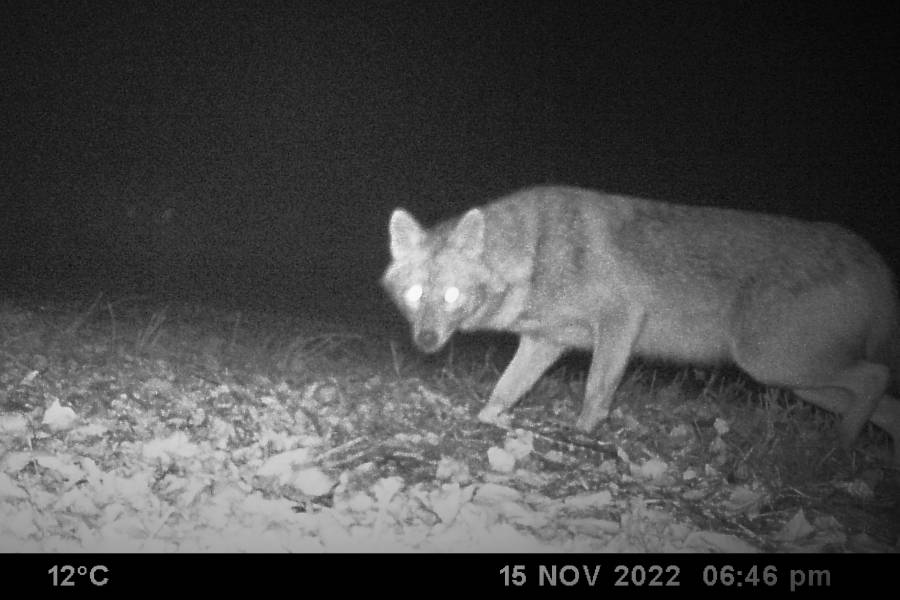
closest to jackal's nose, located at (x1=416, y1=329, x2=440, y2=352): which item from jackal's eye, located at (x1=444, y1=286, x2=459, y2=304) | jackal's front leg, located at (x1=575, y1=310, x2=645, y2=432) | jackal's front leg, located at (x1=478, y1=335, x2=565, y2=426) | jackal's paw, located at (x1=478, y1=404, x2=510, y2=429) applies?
jackal's eye, located at (x1=444, y1=286, x2=459, y2=304)

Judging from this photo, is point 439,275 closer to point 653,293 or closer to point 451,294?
point 451,294

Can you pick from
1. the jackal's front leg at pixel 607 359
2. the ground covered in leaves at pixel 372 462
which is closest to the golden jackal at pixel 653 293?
the jackal's front leg at pixel 607 359

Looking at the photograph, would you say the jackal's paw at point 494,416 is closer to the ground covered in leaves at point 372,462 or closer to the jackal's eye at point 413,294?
the ground covered in leaves at point 372,462

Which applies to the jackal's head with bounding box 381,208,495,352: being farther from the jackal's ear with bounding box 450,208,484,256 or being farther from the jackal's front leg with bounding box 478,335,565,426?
the jackal's front leg with bounding box 478,335,565,426

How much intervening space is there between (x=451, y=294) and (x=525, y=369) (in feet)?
2.99

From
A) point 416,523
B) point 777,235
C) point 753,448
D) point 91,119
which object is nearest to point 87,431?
point 416,523

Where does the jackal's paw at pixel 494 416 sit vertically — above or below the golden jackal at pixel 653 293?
below

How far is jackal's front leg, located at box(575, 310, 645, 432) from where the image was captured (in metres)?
4.63

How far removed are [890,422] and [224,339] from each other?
15.0 feet

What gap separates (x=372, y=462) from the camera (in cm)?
361

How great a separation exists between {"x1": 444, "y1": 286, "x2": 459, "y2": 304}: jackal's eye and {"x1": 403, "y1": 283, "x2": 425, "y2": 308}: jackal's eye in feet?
0.48

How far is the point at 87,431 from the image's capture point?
11.8ft

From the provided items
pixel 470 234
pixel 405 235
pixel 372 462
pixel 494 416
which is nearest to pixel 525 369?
pixel 494 416

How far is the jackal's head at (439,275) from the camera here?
4.31 m
